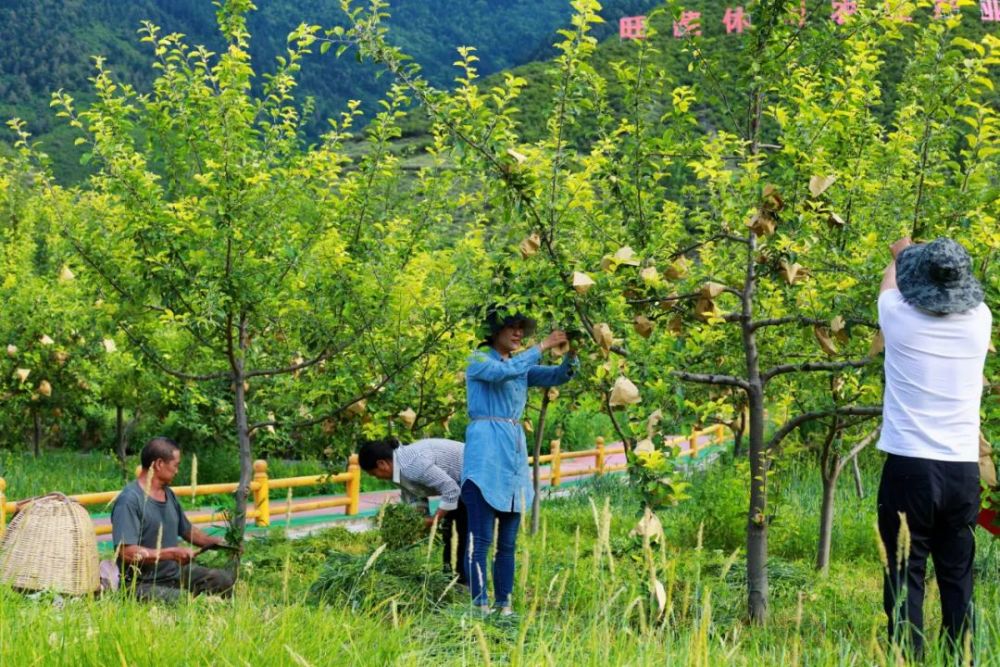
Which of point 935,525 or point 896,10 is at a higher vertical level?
point 896,10

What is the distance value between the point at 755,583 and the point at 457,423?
35.5 feet

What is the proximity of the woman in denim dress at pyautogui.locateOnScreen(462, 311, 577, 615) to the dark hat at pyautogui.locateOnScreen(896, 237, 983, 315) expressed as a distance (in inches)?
68.0

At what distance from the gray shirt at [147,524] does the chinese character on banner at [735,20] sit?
3.71 m

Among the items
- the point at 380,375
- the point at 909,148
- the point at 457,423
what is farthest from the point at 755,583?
the point at 457,423

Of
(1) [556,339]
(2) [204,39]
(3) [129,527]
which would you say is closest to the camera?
(1) [556,339]

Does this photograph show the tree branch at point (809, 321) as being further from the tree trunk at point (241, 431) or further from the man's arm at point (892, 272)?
the tree trunk at point (241, 431)

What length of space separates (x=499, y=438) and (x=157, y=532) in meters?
1.84

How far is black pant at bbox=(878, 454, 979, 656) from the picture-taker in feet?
11.5

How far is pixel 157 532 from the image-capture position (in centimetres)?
533

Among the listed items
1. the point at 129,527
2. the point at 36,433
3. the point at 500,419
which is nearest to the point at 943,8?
the point at 500,419

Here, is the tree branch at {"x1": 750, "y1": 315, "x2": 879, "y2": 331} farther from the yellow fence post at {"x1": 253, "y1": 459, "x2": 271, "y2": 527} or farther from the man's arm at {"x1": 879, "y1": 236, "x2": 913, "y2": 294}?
the yellow fence post at {"x1": 253, "y1": 459, "x2": 271, "y2": 527}

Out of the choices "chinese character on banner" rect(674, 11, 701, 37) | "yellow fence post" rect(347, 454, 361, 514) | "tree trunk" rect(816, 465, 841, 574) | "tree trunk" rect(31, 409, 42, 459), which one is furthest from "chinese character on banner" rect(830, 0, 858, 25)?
"tree trunk" rect(31, 409, 42, 459)

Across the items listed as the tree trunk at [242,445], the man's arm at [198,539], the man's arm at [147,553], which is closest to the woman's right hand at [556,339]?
the man's arm at [147,553]

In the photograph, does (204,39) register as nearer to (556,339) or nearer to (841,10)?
(841,10)
